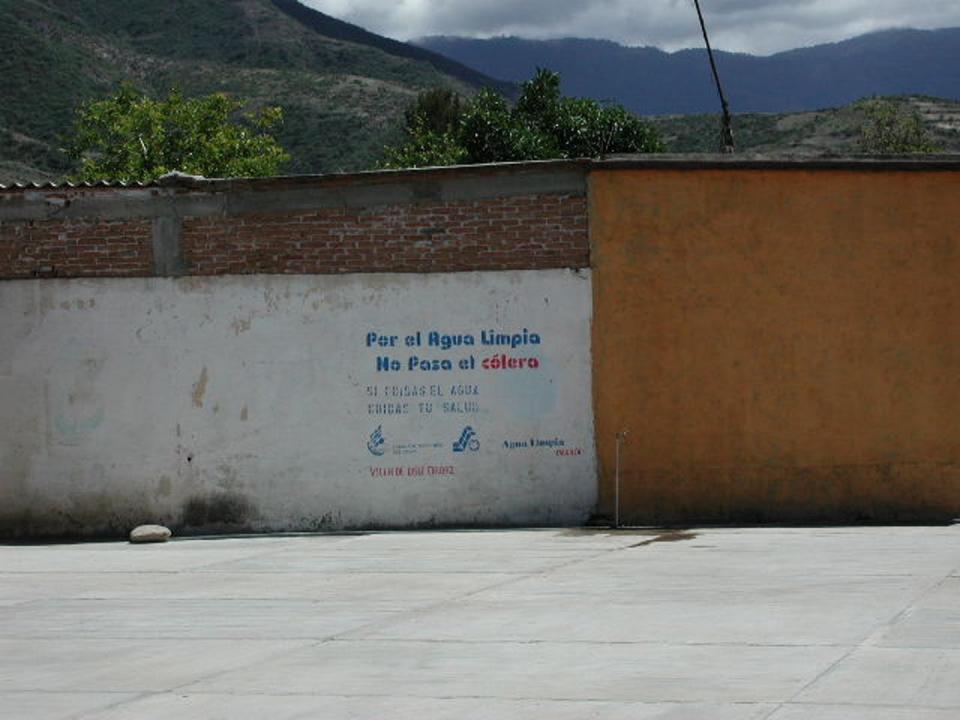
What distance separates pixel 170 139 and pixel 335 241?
32.3 m

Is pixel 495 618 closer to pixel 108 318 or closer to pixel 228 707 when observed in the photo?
pixel 228 707

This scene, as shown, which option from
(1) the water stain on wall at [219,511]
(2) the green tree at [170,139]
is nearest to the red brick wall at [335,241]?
(1) the water stain on wall at [219,511]

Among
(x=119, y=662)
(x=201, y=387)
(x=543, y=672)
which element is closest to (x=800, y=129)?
(x=201, y=387)

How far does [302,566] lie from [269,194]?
5.42 meters

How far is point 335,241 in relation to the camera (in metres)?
17.6

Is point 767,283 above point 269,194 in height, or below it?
below

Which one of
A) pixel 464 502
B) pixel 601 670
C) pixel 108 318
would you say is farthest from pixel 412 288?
pixel 601 670

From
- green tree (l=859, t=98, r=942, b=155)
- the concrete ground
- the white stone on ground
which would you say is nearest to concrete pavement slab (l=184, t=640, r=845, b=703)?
the concrete ground

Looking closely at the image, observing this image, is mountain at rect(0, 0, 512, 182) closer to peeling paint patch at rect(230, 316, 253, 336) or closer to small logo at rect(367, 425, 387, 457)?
peeling paint patch at rect(230, 316, 253, 336)

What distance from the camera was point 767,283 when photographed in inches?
687

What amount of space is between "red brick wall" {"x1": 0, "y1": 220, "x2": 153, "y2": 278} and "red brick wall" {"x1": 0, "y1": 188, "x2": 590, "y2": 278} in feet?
0.04

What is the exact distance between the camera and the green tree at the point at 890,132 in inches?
2266

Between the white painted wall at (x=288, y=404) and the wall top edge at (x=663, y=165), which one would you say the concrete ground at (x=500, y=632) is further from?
the wall top edge at (x=663, y=165)

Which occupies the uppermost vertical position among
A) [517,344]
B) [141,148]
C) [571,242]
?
[141,148]
